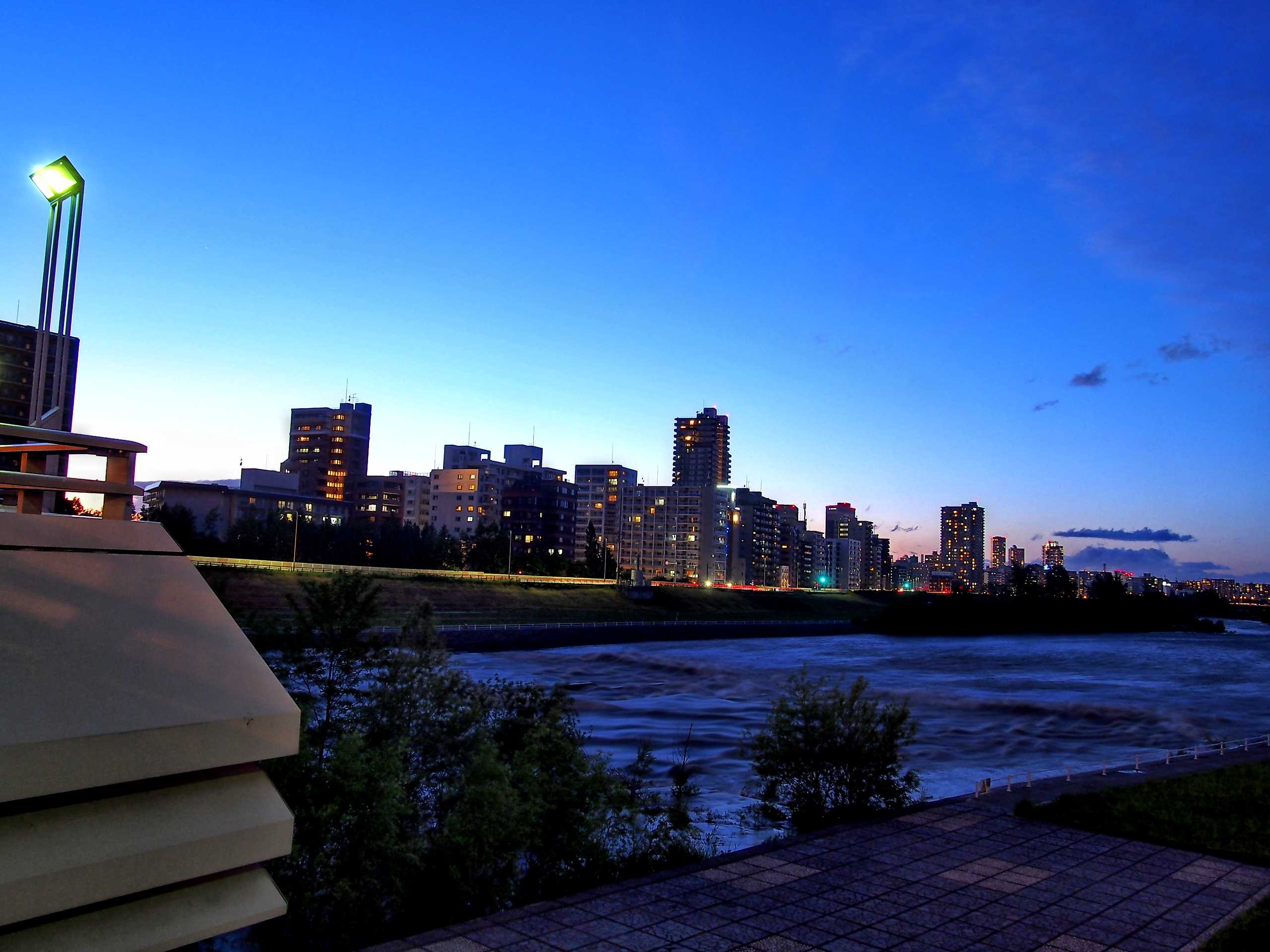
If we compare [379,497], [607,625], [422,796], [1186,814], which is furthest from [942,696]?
[379,497]

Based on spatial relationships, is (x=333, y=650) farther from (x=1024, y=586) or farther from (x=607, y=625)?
(x=1024, y=586)

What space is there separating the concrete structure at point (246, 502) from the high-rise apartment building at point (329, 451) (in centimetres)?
1891

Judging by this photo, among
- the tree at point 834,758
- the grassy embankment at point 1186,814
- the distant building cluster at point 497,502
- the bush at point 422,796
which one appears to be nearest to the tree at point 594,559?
the distant building cluster at point 497,502

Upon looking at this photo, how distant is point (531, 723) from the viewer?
1266 centimetres

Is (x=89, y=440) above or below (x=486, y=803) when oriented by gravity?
above

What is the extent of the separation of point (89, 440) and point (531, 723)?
9.04 metres

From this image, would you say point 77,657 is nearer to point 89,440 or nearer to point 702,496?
point 89,440

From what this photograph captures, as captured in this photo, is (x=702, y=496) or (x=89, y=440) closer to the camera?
(x=89, y=440)

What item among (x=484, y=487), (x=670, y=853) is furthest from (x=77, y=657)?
(x=484, y=487)

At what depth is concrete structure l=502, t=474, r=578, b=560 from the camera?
158m

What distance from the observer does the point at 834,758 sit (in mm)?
14703

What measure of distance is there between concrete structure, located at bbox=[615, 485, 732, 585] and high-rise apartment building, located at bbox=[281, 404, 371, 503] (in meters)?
56.8

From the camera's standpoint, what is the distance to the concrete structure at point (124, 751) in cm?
301

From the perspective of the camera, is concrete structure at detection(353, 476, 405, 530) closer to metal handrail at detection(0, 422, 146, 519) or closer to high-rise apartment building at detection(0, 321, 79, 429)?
high-rise apartment building at detection(0, 321, 79, 429)
